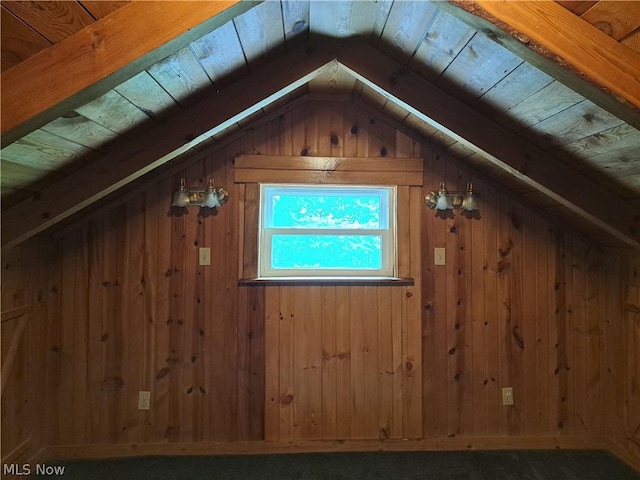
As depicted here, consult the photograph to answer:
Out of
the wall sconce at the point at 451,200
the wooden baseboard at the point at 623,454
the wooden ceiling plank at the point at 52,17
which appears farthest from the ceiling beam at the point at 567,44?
the wooden baseboard at the point at 623,454

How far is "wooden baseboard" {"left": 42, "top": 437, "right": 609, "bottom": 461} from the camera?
2.08 m

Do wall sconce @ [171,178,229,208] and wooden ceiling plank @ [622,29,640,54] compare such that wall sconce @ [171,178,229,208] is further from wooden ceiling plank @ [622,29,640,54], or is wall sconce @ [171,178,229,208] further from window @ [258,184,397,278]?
wooden ceiling plank @ [622,29,640,54]

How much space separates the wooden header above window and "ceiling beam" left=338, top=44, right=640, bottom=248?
530 mm

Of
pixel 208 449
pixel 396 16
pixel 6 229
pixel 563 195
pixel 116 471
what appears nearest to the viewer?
pixel 396 16

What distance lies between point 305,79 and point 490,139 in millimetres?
995


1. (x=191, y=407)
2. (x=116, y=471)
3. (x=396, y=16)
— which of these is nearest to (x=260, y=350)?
(x=191, y=407)

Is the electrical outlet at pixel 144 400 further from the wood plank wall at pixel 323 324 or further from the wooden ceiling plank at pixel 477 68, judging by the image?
the wooden ceiling plank at pixel 477 68

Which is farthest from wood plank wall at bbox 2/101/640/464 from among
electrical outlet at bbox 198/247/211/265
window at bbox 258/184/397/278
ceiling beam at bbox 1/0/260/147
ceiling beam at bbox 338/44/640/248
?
ceiling beam at bbox 1/0/260/147

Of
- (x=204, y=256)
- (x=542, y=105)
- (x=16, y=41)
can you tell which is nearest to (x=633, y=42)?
(x=542, y=105)

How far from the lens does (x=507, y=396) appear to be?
221 centimetres

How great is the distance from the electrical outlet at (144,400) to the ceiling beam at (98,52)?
5.90 feet

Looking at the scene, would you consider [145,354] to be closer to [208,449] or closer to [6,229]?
[208,449]

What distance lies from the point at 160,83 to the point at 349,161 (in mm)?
1221

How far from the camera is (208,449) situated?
2.11 m
